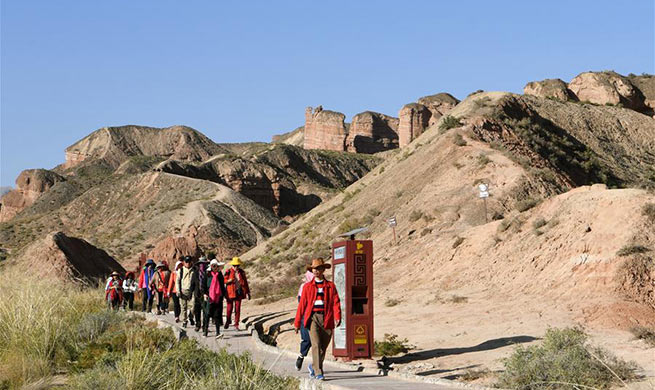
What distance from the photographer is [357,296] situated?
14.5 m

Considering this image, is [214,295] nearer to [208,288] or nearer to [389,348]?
[208,288]

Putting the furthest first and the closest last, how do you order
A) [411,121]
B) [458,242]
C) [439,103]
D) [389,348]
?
[439,103], [411,121], [458,242], [389,348]

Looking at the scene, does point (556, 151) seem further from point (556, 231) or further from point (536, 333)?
point (536, 333)

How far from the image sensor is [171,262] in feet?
169

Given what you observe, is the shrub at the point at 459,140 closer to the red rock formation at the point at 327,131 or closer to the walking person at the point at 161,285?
the walking person at the point at 161,285

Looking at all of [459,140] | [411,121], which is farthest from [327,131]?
[459,140]

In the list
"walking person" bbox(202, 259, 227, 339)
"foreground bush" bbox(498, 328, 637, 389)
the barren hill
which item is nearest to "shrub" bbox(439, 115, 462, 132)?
the barren hill

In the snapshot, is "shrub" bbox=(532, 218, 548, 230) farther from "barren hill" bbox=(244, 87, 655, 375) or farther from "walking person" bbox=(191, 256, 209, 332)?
"walking person" bbox=(191, 256, 209, 332)

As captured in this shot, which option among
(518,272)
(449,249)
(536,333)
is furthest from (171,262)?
(536,333)

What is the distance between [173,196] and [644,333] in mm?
75438

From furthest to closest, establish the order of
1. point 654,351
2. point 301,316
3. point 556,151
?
1. point 556,151
2. point 654,351
3. point 301,316

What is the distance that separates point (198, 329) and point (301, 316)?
8.03m

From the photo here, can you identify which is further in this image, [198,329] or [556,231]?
[556,231]

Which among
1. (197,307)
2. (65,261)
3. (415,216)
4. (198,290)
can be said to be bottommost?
(197,307)
